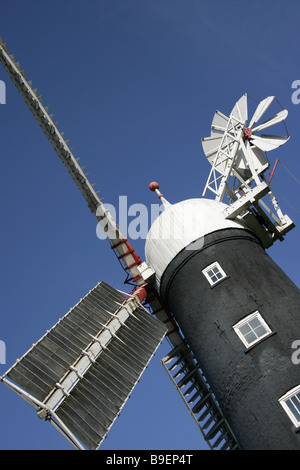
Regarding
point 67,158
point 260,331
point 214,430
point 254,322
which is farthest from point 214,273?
point 67,158

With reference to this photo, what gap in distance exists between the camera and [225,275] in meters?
18.8

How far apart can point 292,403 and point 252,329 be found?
2891 millimetres

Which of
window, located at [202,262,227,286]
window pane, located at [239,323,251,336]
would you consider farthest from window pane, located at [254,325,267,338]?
window, located at [202,262,227,286]

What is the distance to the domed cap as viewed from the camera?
20.3 m

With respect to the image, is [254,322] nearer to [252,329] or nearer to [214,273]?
[252,329]

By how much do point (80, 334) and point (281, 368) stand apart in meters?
7.88

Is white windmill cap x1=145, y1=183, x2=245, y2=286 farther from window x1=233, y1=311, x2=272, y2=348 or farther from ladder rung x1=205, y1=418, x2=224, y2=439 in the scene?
ladder rung x1=205, y1=418, x2=224, y2=439

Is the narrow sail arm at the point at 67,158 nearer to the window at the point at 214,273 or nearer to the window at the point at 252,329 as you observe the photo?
the window at the point at 214,273

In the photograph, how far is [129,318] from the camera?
20.9 m

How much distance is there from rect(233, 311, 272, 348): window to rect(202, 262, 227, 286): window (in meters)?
2.00

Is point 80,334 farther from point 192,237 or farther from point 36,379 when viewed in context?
point 192,237

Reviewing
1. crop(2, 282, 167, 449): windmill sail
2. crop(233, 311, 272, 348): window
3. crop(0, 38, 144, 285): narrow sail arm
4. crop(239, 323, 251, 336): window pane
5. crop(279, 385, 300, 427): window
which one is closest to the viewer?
crop(279, 385, 300, 427): window
